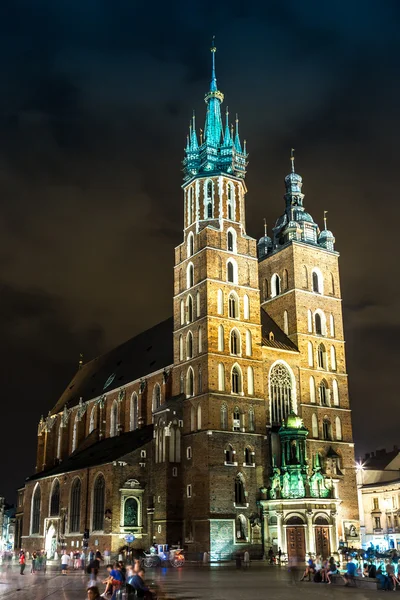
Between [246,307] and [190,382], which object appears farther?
[246,307]

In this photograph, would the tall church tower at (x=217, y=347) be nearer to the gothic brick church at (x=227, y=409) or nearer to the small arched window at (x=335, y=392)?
the gothic brick church at (x=227, y=409)

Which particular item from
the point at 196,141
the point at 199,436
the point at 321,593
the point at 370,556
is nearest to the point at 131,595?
the point at 321,593

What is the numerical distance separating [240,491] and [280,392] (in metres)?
8.74

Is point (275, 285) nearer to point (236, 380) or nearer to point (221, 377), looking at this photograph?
point (236, 380)

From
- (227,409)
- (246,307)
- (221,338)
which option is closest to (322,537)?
(227,409)

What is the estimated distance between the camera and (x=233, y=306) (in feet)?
175

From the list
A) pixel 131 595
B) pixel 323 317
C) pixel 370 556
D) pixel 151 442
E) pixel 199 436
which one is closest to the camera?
pixel 131 595

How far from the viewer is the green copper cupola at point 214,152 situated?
5822 centimetres

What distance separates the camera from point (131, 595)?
16797mm

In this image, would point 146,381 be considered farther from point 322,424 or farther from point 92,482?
point 322,424

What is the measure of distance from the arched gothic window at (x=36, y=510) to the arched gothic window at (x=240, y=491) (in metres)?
25.6

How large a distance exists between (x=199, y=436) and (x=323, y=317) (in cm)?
1643

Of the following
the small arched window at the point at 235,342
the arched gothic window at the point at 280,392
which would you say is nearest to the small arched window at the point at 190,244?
the small arched window at the point at 235,342

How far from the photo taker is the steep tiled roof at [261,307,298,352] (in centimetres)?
5494
